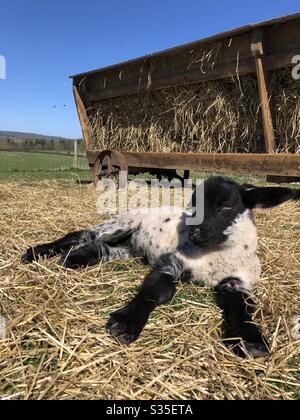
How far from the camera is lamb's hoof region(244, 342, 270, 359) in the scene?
8.54ft

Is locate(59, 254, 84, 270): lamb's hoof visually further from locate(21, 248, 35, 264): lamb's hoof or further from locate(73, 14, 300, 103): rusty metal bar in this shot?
locate(73, 14, 300, 103): rusty metal bar

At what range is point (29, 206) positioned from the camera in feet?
22.1

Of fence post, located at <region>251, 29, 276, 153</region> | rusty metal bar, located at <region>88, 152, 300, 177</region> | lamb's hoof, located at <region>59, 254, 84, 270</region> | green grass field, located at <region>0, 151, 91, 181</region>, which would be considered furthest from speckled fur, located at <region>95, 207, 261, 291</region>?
green grass field, located at <region>0, 151, 91, 181</region>

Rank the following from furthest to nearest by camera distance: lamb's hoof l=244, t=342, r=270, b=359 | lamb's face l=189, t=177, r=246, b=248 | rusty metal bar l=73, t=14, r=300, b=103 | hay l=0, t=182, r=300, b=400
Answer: rusty metal bar l=73, t=14, r=300, b=103
lamb's face l=189, t=177, r=246, b=248
lamb's hoof l=244, t=342, r=270, b=359
hay l=0, t=182, r=300, b=400

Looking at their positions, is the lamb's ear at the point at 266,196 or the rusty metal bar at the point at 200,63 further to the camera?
the rusty metal bar at the point at 200,63

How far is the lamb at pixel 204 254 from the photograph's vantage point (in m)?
2.84

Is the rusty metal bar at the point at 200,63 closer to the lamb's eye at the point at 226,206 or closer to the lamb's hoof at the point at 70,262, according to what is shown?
the lamb's eye at the point at 226,206

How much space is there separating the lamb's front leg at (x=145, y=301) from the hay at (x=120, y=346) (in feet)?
0.23

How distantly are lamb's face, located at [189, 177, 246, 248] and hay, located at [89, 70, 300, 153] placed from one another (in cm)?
378

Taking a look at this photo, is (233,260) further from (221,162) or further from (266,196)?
(221,162)

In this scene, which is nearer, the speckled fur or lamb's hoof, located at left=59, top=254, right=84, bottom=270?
the speckled fur

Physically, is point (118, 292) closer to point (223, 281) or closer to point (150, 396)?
point (223, 281)

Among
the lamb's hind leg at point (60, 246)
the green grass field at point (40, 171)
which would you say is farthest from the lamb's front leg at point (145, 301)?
the green grass field at point (40, 171)

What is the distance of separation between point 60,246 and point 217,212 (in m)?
1.75
